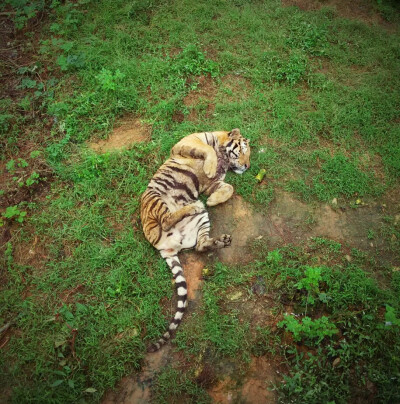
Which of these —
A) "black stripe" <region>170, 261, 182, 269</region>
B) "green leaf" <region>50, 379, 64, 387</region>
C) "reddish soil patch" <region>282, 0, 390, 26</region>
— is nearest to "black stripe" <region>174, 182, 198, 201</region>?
"black stripe" <region>170, 261, 182, 269</region>

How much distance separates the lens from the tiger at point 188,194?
13.2 ft

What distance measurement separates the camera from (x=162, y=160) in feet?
16.1

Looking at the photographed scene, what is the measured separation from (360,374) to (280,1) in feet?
22.9

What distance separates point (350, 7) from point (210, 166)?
5.45 metres

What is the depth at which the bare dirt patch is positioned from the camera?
5086 millimetres

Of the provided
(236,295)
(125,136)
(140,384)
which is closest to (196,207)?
(236,295)

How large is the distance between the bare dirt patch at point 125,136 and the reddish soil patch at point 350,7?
14.3 ft

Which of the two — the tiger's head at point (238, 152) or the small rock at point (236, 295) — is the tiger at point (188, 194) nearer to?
the tiger's head at point (238, 152)

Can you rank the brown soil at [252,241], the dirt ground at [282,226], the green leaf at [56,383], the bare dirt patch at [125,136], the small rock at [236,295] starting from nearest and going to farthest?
the green leaf at [56,383] < the brown soil at [252,241] < the small rock at [236,295] < the dirt ground at [282,226] < the bare dirt patch at [125,136]

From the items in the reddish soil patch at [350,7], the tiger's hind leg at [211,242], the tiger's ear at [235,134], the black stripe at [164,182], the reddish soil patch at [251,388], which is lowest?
the reddish soil patch at [251,388]

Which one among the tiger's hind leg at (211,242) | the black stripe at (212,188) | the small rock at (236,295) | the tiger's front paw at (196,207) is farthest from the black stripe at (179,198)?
the small rock at (236,295)

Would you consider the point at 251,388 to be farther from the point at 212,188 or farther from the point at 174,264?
the point at 212,188

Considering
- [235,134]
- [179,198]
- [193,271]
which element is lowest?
[193,271]

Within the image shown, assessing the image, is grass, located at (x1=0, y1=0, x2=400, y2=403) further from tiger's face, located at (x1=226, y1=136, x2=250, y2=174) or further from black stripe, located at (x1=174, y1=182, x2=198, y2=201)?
black stripe, located at (x1=174, y1=182, x2=198, y2=201)
